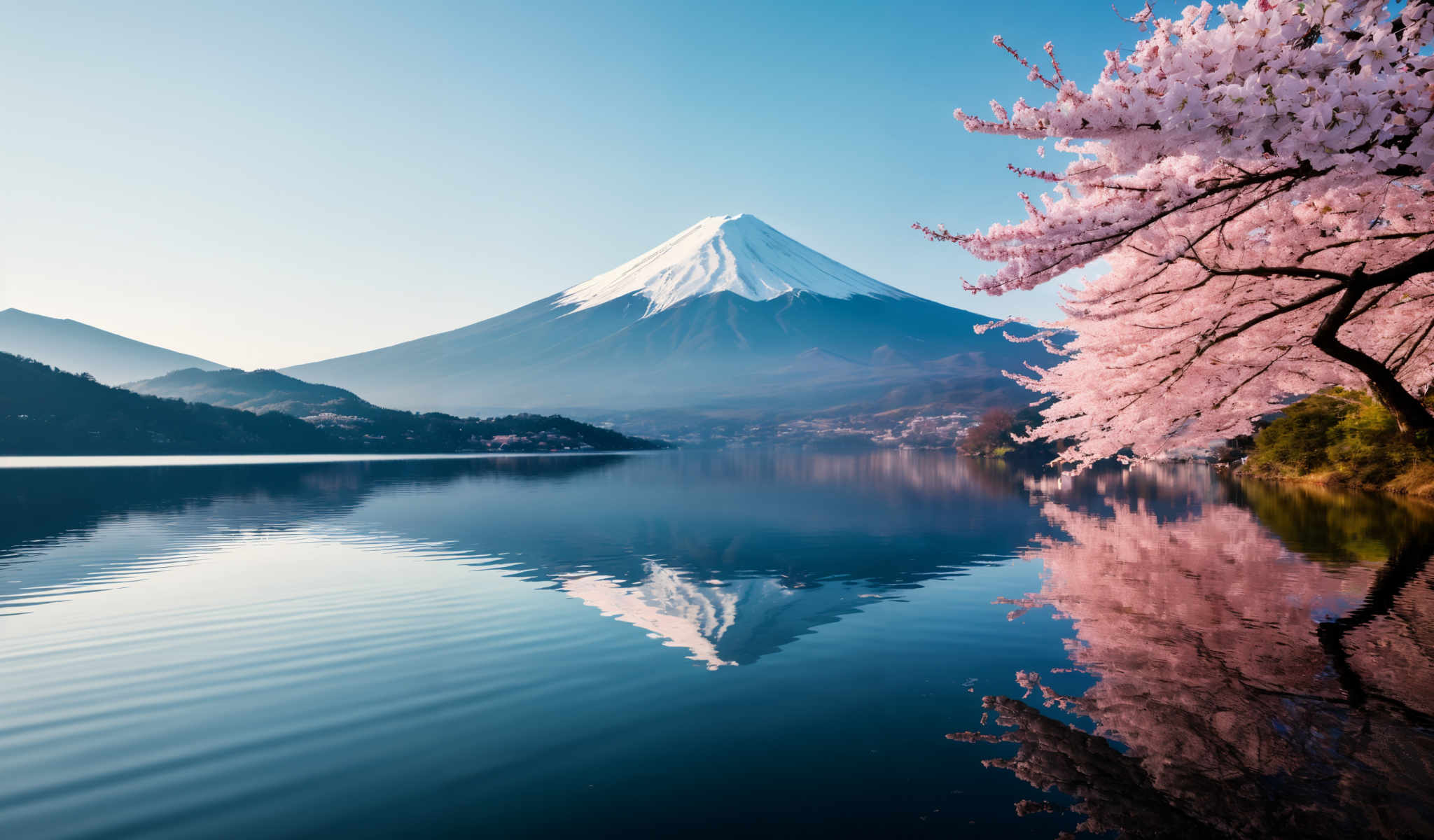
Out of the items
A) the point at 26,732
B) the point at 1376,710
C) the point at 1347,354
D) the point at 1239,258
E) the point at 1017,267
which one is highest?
the point at 1239,258

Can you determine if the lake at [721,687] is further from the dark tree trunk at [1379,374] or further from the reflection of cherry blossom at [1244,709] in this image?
the dark tree trunk at [1379,374]

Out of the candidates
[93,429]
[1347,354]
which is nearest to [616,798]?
[1347,354]

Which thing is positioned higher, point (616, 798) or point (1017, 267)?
point (1017, 267)

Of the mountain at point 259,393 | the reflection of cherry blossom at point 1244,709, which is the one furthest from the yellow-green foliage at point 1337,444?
the mountain at point 259,393

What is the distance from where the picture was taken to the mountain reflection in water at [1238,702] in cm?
459

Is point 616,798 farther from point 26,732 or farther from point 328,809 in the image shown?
point 26,732

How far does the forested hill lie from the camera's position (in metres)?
84.2

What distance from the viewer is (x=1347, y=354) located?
→ 25.8 ft

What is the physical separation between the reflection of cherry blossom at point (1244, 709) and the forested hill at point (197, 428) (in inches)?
4239

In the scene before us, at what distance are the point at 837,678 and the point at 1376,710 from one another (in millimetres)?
4588

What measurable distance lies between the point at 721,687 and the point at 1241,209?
687 cm

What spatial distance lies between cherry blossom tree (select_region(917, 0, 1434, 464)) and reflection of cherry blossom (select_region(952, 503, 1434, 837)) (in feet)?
9.06

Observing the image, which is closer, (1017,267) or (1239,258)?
(1017,267)

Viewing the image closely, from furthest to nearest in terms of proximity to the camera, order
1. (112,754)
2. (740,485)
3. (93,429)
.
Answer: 1. (93,429)
2. (740,485)
3. (112,754)
